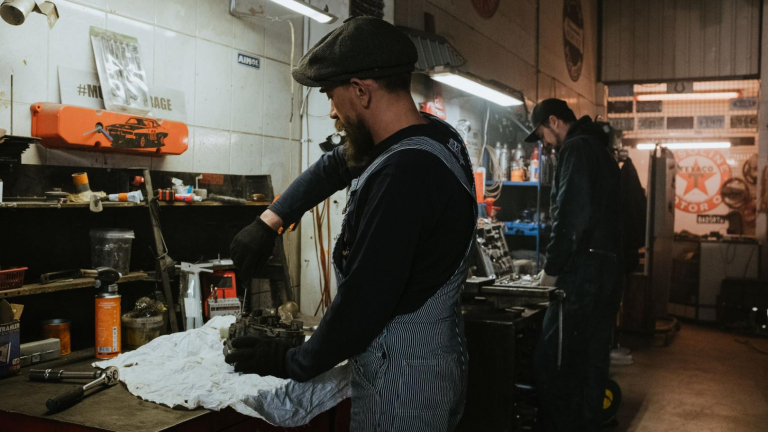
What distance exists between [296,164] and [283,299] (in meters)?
1.00

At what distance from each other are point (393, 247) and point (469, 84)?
10.9 ft

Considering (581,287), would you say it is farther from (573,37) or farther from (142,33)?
(573,37)

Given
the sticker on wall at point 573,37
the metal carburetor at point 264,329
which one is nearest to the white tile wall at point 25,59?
the metal carburetor at point 264,329

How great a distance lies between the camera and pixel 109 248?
2.58 m

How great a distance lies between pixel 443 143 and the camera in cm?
150

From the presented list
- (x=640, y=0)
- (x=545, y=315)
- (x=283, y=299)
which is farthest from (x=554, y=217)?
(x=640, y=0)

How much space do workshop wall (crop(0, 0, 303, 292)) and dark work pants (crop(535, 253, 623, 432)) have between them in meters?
1.58

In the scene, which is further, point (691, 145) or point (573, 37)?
point (691, 145)

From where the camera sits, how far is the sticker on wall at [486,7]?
18.4 ft

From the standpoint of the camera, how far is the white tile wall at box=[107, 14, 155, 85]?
276cm

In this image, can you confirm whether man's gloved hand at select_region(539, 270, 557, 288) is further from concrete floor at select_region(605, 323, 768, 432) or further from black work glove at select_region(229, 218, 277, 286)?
black work glove at select_region(229, 218, 277, 286)

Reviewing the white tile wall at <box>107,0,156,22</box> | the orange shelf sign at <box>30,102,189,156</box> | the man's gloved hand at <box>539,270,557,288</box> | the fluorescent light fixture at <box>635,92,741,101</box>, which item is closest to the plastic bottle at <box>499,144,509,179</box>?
the man's gloved hand at <box>539,270,557,288</box>

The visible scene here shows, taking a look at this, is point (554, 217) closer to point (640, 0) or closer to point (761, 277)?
point (761, 277)

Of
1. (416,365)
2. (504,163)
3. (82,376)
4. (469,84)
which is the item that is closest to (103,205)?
(82,376)
